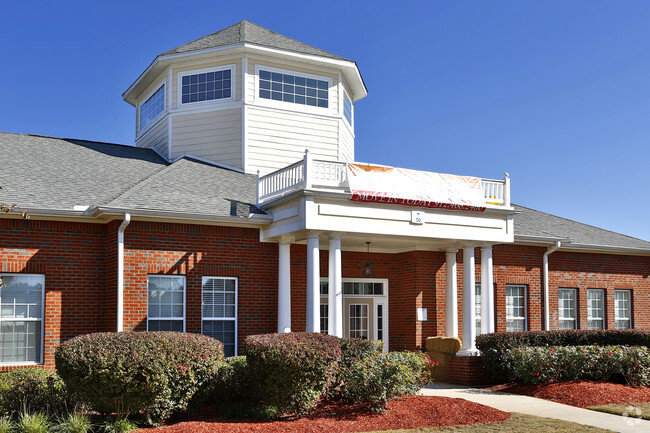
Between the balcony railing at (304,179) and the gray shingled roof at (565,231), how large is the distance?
4.61 m

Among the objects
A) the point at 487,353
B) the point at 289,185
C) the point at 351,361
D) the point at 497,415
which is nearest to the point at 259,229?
the point at 289,185

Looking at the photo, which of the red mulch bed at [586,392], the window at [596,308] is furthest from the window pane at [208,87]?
the window at [596,308]

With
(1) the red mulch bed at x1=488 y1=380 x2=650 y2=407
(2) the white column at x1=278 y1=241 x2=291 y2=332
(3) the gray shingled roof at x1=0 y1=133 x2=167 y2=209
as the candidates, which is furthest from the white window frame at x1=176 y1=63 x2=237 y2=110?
(1) the red mulch bed at x1=488 y1=380 x2=650 y2=407

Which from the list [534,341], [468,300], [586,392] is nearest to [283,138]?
[468,300]

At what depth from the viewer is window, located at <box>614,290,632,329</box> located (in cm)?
2288

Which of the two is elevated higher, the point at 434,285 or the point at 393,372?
the point at 434,285

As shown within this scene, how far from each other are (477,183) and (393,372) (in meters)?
7.15

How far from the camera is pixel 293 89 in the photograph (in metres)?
21.8

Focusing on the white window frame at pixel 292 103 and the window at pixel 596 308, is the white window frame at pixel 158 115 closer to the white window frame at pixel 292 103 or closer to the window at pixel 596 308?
the white window frame at pixel 292 103

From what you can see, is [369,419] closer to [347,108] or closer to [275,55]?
[275,55]

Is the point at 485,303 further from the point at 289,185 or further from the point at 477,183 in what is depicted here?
the point at 289,185

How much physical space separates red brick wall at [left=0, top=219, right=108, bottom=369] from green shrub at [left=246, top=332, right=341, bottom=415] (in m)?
5.41

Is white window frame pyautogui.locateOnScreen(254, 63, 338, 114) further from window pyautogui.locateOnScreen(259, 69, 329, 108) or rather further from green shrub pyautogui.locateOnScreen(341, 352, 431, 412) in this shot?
green shrub pyautogui.locateOnScreen(341, 352, 431, 412)

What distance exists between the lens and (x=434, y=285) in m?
19.3
